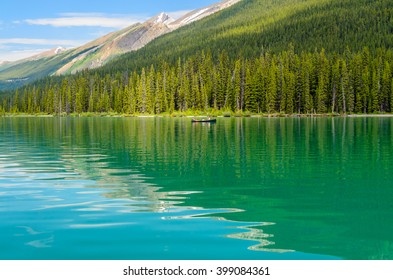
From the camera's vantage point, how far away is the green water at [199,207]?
47.6ft

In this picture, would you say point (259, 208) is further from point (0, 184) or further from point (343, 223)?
point (0, 184)

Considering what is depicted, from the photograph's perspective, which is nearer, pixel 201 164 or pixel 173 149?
pixel 201 164

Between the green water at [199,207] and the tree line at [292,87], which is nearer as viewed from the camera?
the green water at [199,207]

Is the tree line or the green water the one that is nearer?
the green water

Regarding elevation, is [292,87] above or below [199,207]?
above

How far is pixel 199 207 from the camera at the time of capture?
19.6 m

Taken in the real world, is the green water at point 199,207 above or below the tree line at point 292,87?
below

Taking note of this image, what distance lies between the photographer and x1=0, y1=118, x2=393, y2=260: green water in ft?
47.6

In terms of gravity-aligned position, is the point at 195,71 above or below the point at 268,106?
above

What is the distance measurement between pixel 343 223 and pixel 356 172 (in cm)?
1220

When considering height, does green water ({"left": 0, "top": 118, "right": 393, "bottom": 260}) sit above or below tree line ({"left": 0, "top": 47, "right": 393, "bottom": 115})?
below

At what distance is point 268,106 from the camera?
149375 mm

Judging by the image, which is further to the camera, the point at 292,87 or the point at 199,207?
the point at 292,87
